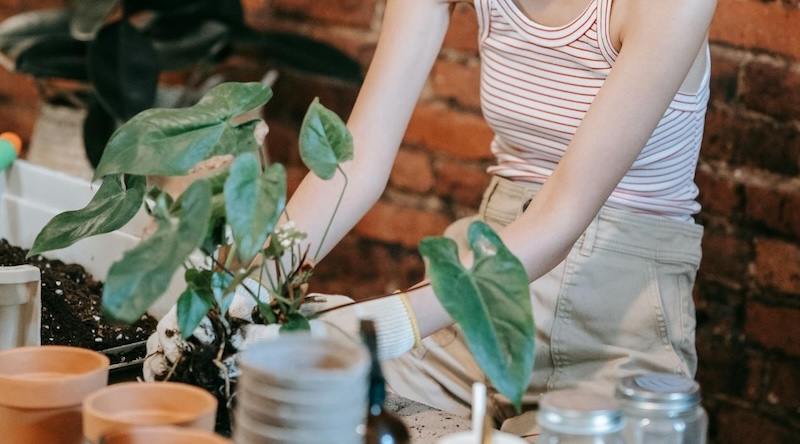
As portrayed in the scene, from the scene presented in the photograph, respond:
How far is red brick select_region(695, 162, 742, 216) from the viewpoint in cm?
175

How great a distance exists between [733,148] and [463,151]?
0.56 m

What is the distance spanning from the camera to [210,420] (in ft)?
2.70

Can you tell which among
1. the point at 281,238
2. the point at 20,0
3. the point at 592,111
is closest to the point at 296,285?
the point at 281,238

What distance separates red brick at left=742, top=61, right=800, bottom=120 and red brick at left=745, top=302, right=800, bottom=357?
0.32 metres

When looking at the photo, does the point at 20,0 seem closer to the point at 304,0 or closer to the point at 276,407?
the point at 304,0

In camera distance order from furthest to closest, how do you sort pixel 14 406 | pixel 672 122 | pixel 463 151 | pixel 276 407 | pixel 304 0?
pixel 304 0
pixel 463 151
pixel 672 122
pixel 14 406
pixel 276 407

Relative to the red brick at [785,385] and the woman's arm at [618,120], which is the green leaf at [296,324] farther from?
the red brick at [785,385]

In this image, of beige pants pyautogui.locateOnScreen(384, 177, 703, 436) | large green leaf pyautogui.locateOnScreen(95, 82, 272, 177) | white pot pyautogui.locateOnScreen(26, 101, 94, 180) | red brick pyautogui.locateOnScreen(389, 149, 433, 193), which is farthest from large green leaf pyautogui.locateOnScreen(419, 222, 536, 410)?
white pot pyautogui.locateOnScreen(26, 101, 94, 180)

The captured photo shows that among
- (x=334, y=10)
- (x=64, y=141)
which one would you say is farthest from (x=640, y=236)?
(x=64, y=141)

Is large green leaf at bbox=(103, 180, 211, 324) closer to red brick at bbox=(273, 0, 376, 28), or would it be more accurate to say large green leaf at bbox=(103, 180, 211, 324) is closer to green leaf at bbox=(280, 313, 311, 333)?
green leaf at bbox=(280, 313, 311, 333)

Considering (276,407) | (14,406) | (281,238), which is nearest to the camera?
(276,407)

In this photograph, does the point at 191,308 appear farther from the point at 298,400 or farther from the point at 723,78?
the point at 723,78

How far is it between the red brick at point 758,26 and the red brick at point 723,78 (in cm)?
3

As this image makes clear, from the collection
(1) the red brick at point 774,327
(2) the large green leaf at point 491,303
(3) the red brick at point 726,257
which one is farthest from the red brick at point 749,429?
(2) the large green leaf at point 491,303
